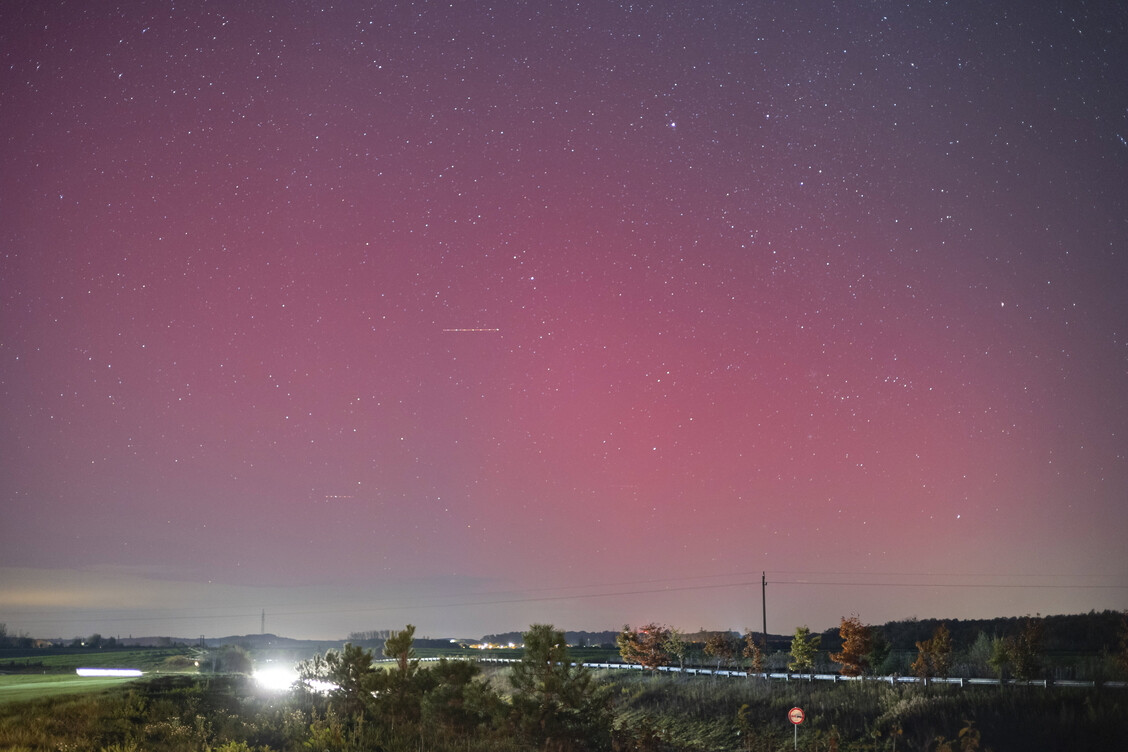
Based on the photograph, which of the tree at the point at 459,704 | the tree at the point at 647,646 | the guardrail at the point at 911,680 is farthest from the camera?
the tree at the point at 647,646

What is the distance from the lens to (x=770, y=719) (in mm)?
36594

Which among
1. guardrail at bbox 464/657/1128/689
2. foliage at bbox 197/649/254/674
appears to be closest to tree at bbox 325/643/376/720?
guardrail at bbox 464/657/1128/689

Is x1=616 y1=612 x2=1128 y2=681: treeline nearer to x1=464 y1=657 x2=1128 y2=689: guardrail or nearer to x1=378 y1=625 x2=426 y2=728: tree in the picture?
x1=464 y1=657 x2=1128 y2=689: guardrail

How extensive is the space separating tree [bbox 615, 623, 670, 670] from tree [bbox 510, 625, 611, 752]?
38.6 m

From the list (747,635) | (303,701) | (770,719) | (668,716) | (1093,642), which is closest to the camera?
(303,701)

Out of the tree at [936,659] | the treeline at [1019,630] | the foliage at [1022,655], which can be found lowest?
the treeline at [1019,630]

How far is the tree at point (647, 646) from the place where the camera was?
6134 cm

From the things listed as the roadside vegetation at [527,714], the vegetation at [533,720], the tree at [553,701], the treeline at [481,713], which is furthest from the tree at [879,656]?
the tree at [553,701]

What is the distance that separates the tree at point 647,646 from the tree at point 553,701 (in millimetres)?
38564

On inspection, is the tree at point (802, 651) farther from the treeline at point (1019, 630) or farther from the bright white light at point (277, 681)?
the bright white light at point (277, 681)

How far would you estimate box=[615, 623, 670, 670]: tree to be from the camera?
61344mm

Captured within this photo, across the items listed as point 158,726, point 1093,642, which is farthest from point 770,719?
point 1093,642

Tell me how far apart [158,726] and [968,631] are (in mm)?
107879

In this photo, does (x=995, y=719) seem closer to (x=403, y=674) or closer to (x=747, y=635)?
(x=403, y=674)
